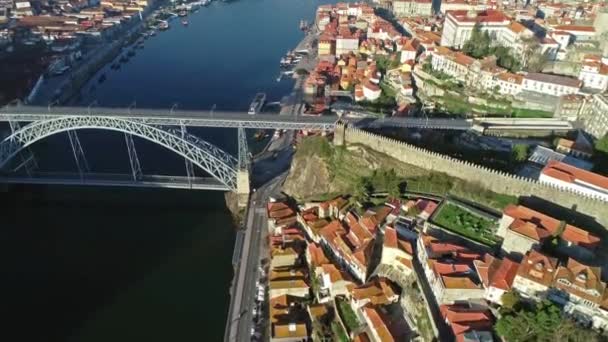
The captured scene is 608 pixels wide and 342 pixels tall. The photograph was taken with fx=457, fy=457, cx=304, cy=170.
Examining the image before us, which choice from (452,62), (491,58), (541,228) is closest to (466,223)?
(541,228)

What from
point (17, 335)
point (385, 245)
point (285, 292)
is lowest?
point (17, 335)

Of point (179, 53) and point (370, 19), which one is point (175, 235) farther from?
point (370, 19)

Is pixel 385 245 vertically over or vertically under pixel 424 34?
under

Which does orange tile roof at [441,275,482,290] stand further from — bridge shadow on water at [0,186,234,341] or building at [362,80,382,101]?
building at [362,80,382,101]

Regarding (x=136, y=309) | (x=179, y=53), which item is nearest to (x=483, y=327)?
(x=136, y=309)

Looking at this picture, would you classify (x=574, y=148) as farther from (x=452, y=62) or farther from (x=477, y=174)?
(x=452, y=62)

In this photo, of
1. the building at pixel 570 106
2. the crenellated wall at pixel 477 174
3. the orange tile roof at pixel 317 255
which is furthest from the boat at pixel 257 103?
the building at pixel 570 106
